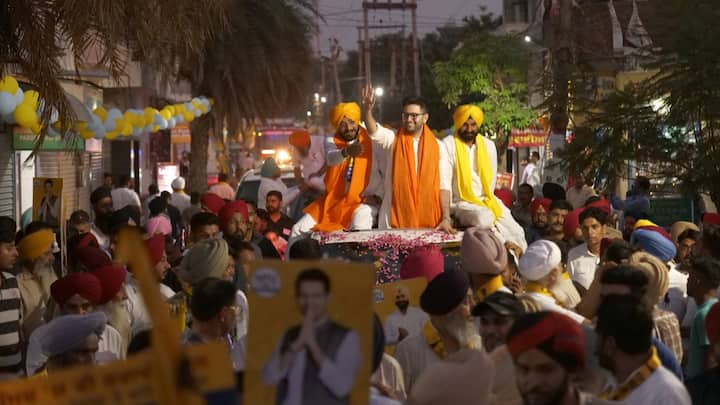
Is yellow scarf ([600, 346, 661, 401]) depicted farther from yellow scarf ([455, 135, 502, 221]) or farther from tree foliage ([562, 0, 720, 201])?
yellow scarf ([455, 135, 502, 221])

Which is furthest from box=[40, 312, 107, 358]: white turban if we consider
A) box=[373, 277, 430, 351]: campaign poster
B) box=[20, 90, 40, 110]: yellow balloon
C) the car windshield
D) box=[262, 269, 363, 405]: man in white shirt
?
the car windshield

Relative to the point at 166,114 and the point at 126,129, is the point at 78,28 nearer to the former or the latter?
the point at 126,129

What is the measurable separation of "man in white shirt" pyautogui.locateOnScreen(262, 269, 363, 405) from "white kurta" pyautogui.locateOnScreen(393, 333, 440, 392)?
263 centimetres

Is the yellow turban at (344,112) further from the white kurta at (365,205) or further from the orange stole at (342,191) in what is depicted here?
the white kurta at (365,205)

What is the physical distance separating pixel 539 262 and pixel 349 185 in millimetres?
5187

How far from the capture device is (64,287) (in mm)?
7508

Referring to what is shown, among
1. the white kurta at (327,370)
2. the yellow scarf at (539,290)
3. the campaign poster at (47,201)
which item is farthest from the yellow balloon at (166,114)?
the white kurta at (327,370)

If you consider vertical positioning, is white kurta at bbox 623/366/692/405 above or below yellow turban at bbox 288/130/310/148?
below

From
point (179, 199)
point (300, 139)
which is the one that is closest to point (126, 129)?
point (179, 199)

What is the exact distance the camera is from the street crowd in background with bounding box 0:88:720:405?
4.84m

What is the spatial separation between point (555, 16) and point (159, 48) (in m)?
13.5

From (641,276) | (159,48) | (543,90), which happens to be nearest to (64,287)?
(641,276)

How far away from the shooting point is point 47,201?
13188 mm

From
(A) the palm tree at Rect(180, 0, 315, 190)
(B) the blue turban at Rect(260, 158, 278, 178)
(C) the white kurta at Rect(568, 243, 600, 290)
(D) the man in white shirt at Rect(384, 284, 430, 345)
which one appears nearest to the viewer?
(D) the man in white shirt at Rect(384, 284, 430, 345)
